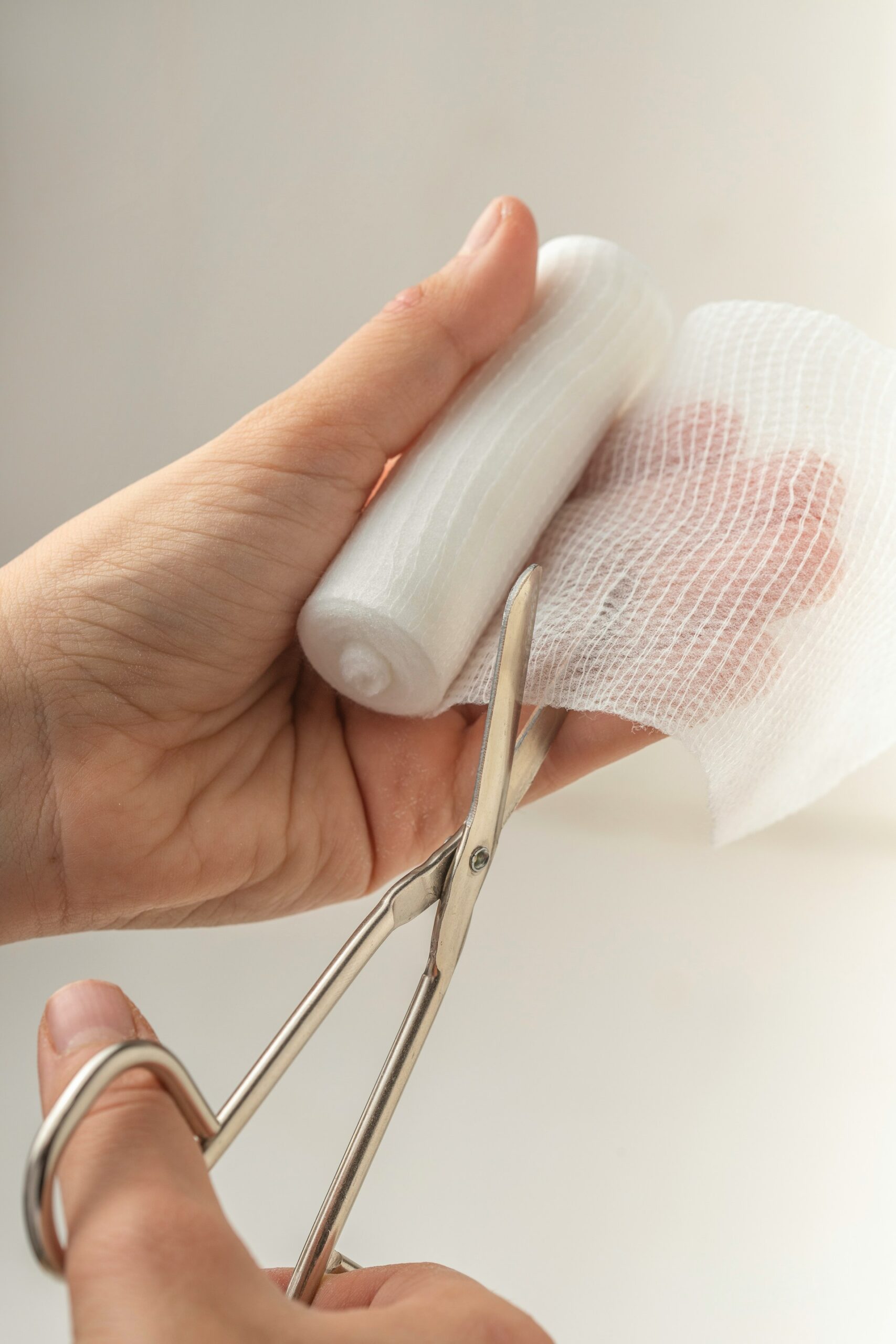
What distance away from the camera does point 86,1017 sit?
0.31m

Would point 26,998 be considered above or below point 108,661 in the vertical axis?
below

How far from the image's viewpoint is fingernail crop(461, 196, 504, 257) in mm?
526

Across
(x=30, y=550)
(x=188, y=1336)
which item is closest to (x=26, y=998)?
(x=30, y=550)

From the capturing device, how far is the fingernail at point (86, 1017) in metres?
0.31

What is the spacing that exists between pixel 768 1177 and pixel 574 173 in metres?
0.69

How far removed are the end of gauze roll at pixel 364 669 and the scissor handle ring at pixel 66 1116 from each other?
204mm

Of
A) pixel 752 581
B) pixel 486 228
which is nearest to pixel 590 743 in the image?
pixel 752 581

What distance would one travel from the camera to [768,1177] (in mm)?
683

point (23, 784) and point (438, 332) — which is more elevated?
point (438, 332)

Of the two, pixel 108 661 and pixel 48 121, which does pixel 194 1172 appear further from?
pixel 48 121

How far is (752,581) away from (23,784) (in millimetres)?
315

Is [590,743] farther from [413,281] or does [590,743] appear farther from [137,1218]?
[413,281]

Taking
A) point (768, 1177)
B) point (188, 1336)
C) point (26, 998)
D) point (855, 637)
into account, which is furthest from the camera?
point (26, 998)

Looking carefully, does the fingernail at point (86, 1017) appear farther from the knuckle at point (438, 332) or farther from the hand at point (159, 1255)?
the knuckle at point (438, 332)
